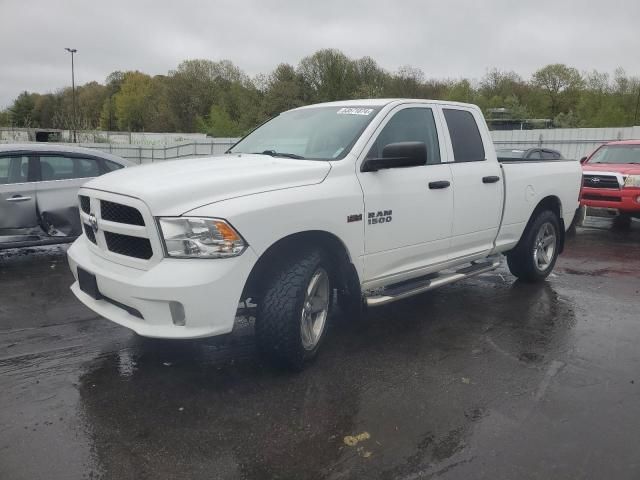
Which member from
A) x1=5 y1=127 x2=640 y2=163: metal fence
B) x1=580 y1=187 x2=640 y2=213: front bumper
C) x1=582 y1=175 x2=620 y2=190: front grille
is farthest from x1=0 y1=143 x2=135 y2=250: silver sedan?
x1=5 y1=127 x2=640 y2=163: metal fence

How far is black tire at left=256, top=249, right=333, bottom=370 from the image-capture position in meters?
3.64

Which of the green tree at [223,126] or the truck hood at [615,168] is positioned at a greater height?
the green tree at [223,126]

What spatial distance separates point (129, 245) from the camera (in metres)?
3.63

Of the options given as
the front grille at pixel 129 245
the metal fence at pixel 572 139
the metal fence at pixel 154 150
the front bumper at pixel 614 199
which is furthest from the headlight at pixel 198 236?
the metal fence at pixel 154 150

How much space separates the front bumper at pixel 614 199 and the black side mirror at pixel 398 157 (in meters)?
7.40

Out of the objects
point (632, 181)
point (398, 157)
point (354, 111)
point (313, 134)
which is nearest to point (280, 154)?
point (313, 134)

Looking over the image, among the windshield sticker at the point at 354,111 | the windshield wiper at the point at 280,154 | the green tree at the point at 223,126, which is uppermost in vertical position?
the green tree at the point at 223,126

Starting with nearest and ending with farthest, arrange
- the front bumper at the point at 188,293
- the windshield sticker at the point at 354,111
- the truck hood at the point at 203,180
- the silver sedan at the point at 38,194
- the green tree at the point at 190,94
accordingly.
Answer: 1. the front bumper at the point at 188,293
2. the truck hood at the point at 203,180
3. the windshield sticker at the point at 354,111
4. the silver sedan at the point at 38,194
5. the green tree at the point at 190,94

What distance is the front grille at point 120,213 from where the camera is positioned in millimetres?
3529

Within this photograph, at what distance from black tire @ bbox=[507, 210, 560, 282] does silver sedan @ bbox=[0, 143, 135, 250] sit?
5.42 m

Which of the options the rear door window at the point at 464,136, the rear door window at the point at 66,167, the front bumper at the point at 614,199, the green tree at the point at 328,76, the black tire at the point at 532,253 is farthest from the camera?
the green tree at the point at 328,76

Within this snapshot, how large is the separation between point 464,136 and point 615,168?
23.6 feet

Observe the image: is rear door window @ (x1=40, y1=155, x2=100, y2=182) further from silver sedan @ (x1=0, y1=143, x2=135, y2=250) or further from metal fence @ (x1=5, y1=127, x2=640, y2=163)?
metal fence @ (x1=5, y1=127, x2=640, y2=163)

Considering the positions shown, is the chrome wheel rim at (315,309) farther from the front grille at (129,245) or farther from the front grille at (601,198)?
the front grille at (601,198)
